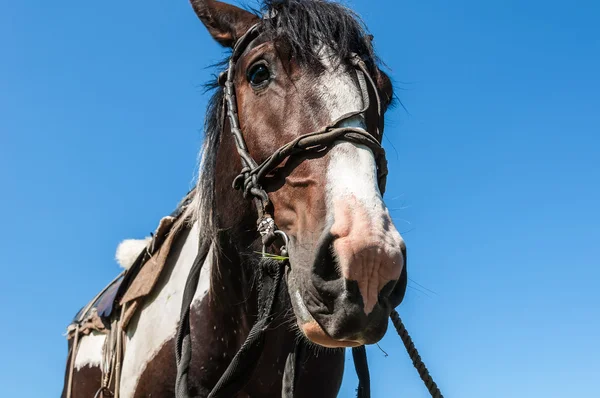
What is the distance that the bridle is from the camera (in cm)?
253

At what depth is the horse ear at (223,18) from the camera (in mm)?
3424

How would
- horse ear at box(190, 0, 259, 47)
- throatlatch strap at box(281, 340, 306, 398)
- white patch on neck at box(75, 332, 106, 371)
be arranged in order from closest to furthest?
throatlatch strap at box(281, 340, 306, 398), horse ear at box(190, 0, 259, 47), white patch on neck at box(75, 332, 106, 371)

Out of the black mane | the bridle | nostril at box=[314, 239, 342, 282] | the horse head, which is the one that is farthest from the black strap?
nostril at box=[314, 239, 342, 282]

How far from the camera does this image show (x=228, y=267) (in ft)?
11.1

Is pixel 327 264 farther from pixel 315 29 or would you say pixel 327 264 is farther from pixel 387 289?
pixel 315 29

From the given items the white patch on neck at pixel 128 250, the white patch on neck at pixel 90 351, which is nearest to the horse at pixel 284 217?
the white patch on neck at pixel 90 351

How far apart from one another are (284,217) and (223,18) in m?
1.35

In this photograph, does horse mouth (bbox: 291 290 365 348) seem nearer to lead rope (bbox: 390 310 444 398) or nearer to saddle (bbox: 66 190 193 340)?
lead rope (bbox: 390 310 444 398)

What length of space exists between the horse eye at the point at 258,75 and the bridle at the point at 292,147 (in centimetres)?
17

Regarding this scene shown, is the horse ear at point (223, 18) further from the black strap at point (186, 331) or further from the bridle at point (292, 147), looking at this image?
the black strap at point (186, 331)

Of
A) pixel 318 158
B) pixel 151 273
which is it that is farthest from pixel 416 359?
pixel 151 273

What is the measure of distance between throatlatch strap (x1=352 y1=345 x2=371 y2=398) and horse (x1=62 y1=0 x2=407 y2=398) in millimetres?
101

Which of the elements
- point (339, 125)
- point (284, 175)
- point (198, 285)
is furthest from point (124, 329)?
point (339, 125)

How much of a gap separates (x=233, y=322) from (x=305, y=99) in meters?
1.31
